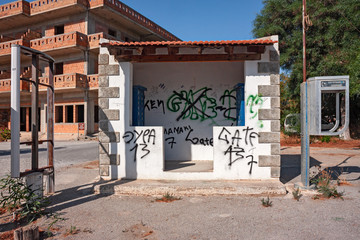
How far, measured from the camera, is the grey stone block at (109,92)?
5.82 meters

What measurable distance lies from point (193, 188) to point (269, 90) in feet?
8.98

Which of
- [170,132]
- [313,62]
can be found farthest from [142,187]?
[313,62]

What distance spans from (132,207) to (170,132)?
10.8 feet

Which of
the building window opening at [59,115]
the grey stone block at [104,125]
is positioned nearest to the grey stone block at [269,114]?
the grey stone block at [104,125]

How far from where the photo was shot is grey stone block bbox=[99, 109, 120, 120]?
19.0ft

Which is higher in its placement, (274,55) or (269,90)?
(274,55)

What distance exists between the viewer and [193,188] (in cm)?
520

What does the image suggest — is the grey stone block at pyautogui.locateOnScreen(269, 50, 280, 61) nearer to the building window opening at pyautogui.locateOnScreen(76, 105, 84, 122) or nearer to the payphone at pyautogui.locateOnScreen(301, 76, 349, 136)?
the payphone at pyautogui.locateOnScreen(301, 76, 349, 136)

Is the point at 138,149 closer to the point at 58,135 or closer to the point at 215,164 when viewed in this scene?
the point at 215,164

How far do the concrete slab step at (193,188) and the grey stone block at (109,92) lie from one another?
2002 millimetres

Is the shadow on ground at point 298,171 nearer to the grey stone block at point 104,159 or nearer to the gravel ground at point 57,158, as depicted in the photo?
the grey stone block at point 104,159

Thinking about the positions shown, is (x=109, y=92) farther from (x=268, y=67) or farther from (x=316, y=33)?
(x=316, y=33)

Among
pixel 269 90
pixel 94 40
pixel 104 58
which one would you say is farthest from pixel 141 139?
pixel 94 40

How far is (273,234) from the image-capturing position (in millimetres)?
3449
